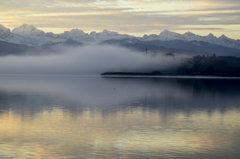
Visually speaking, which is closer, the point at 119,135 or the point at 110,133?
the point at 119,135

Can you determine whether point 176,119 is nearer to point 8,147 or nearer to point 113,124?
point 113,124

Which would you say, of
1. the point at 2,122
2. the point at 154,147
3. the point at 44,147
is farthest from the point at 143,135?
the point at 2,122

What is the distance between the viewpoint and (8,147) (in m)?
30.4

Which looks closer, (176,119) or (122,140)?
(122,140)

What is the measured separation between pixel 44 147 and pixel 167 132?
13698mm

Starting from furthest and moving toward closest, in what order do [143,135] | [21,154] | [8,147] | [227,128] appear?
1. [227,128]
2. [143,135]
3. [8,147]
4. [21,154]

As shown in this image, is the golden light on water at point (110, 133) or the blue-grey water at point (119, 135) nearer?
the blue-grey water at point (119, 135)

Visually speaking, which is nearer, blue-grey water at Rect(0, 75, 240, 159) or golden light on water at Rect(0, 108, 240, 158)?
blue-grey water at Rect(0, 75, 240, 159)

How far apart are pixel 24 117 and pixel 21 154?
21140 mm

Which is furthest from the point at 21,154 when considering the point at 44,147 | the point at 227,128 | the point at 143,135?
the point at 227,128

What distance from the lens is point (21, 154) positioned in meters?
28.1

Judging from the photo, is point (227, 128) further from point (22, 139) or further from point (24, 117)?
point (24, 117)

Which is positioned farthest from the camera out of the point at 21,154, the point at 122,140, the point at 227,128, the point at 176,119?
the point at 176,119

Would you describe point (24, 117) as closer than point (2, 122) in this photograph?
No
